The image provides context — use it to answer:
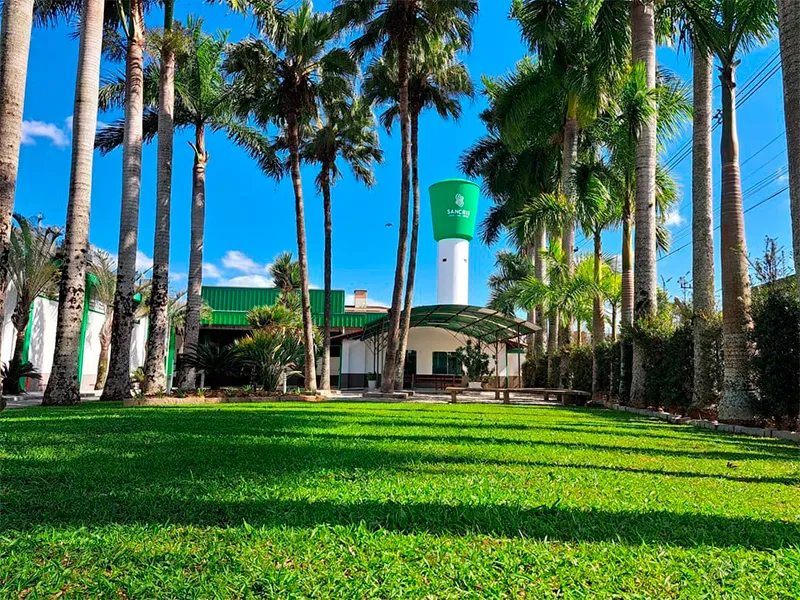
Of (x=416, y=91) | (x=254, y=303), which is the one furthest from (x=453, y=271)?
(x=416, y=91)

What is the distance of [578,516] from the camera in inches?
130

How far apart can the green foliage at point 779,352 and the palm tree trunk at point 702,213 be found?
1809 millimetres

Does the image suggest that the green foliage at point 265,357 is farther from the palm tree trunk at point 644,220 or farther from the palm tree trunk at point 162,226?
the palm tree trunk at point 644,220

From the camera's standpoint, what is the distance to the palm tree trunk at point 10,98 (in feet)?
23.1

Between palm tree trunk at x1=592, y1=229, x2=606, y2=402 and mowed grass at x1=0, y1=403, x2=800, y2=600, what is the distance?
439 inches

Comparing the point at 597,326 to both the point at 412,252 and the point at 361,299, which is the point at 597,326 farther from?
the point at 361,299

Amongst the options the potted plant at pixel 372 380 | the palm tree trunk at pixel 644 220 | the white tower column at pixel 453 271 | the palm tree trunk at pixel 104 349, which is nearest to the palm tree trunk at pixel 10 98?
the palm tree trunk at pixel 644 220

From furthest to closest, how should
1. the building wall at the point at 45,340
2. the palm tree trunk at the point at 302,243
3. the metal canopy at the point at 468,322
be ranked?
the metal canopy at the point at 468,322
the palm tree trunk at the point at 302,243
the building wall at the point at 45,340

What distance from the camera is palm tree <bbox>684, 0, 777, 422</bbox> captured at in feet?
31.2

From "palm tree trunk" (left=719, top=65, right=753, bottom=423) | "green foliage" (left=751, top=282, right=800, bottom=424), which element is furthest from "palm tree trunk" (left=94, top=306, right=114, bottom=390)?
"green foliage" (left=751, top=282, right=800, bottom=424)

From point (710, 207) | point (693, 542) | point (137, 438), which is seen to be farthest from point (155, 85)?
point (693, 542)

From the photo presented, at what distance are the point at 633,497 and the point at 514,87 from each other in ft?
63.7

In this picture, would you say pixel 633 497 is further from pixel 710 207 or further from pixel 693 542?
pixel 710 207

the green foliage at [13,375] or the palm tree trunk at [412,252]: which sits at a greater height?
the palm tree trunk at [412,252]
